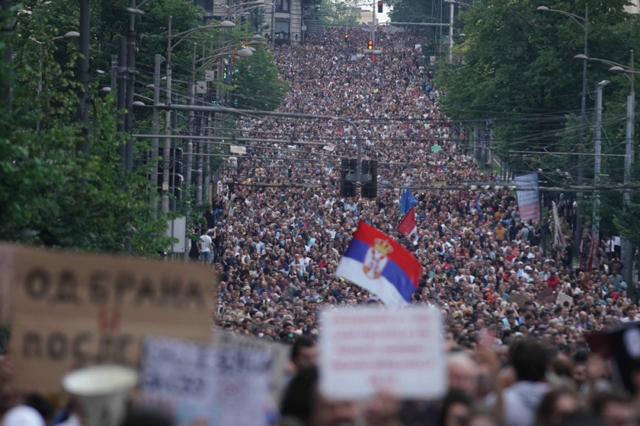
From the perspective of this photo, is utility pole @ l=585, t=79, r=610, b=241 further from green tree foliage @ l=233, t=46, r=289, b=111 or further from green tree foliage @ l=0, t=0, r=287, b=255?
green tree foliage @ l=233, t=46, r=289, b=111

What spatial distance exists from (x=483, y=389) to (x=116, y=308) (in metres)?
2.13

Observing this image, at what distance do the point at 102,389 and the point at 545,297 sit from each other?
2143 cm

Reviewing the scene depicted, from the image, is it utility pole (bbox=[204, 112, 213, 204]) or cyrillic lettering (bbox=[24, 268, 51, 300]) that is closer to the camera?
cyrillic lettering (bbox=[24, 268, 51, 300])

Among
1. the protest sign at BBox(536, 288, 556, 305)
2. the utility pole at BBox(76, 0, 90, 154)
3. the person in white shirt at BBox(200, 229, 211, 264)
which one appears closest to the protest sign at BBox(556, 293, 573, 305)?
the protest sign at BBox(536, 288, 556, 305)

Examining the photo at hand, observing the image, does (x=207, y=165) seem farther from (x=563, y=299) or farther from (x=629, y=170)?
(x=563, y=299)

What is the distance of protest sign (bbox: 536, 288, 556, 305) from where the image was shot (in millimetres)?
26828

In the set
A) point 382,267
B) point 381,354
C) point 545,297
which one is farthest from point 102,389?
point 545,297

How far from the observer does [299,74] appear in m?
109

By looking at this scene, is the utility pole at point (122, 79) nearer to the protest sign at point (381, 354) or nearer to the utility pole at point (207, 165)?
the protest sign at point (381, 354)

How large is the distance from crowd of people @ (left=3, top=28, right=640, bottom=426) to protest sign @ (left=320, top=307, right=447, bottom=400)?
12cm

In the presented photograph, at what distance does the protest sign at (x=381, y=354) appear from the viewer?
582 cm

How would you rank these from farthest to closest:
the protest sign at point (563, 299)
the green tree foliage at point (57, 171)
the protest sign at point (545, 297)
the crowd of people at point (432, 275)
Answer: the protest sign at point (545, 297) < the protest sign at point (563, 299) < the green tree foliage at point (57, 171) < the crowd of people at point (432, 275)

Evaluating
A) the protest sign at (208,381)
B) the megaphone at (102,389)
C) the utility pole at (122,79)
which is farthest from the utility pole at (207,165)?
the protest sign at (208,381)

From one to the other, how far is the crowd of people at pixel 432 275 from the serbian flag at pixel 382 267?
92 centimetres
